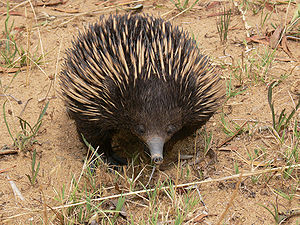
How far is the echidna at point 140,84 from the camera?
111 inches

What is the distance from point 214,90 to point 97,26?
106 centimetres

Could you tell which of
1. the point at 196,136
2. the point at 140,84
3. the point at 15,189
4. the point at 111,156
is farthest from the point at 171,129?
the point at 15,189

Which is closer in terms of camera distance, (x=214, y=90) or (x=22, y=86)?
(x=214, y=90)

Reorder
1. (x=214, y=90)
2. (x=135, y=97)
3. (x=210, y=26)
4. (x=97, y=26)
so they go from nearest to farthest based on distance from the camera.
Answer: (x=135, y=97)
(x=214, y=90)
(x=97, y=26)
(x=210, y=26)

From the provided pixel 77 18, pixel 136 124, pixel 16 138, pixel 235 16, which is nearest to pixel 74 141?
pixel 16 138

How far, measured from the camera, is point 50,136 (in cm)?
380

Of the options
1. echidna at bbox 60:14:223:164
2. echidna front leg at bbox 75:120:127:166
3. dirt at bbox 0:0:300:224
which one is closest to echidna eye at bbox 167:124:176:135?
echidna at bbox 60:14:223:164

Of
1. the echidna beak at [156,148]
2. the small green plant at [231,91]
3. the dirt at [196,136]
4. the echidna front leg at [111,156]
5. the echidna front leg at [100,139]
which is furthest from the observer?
→ the small green plant at [231,91]

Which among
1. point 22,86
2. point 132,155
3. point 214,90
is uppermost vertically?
point 214,90

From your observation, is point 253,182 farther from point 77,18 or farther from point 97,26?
point 77,18

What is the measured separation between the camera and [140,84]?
9.33 feet

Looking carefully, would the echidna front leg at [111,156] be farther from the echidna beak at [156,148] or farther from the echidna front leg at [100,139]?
the echidna beak at [156,148]

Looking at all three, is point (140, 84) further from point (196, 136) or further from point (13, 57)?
point (13, 57)

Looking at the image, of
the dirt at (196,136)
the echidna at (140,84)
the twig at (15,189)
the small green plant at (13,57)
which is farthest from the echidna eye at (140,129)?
the small green plant at (13,57)
